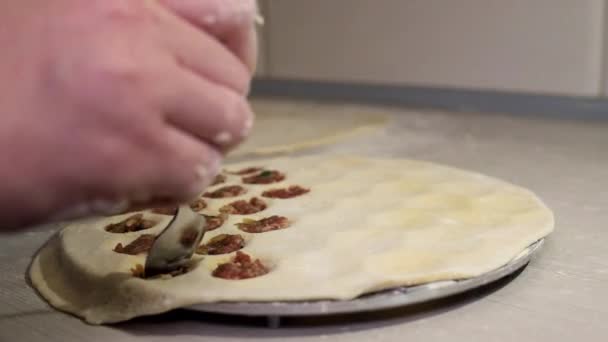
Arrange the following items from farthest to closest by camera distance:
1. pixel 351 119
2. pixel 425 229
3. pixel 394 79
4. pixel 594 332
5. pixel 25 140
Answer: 1. pixel 394 79
2. pixel 351 119
3. pixel 425 229
4. pixel 594 332
5. pixel 25 140

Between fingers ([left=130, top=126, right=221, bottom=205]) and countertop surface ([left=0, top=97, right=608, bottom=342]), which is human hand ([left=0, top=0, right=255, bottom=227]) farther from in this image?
countertop surface ([left=0, top=97, right=608, bottom=342])

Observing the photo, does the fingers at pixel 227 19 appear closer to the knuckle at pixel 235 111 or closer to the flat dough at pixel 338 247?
the knuckle at pixel 235 111

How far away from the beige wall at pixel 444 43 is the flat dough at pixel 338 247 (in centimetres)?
52

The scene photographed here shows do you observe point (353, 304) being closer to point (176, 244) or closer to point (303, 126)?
point (176, 244)

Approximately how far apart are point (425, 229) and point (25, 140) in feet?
1.23

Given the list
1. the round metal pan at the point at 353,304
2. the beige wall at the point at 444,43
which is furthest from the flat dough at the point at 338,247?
the beige wall at the point at 444,43

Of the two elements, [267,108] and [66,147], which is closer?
[66,147]

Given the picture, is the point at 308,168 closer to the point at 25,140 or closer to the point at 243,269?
the point at 243,269

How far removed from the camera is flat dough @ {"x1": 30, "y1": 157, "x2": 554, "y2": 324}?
1.78 ft

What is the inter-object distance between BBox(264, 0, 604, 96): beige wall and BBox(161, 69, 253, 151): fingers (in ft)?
3.08

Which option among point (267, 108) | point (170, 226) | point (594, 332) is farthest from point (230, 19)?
point (267, 108)

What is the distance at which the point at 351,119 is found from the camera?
1.36 meters

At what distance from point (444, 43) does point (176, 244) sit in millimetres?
932

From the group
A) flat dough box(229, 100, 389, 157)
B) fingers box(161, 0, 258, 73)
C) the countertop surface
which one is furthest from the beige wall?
fingers box(161, 0, 258, 73)
